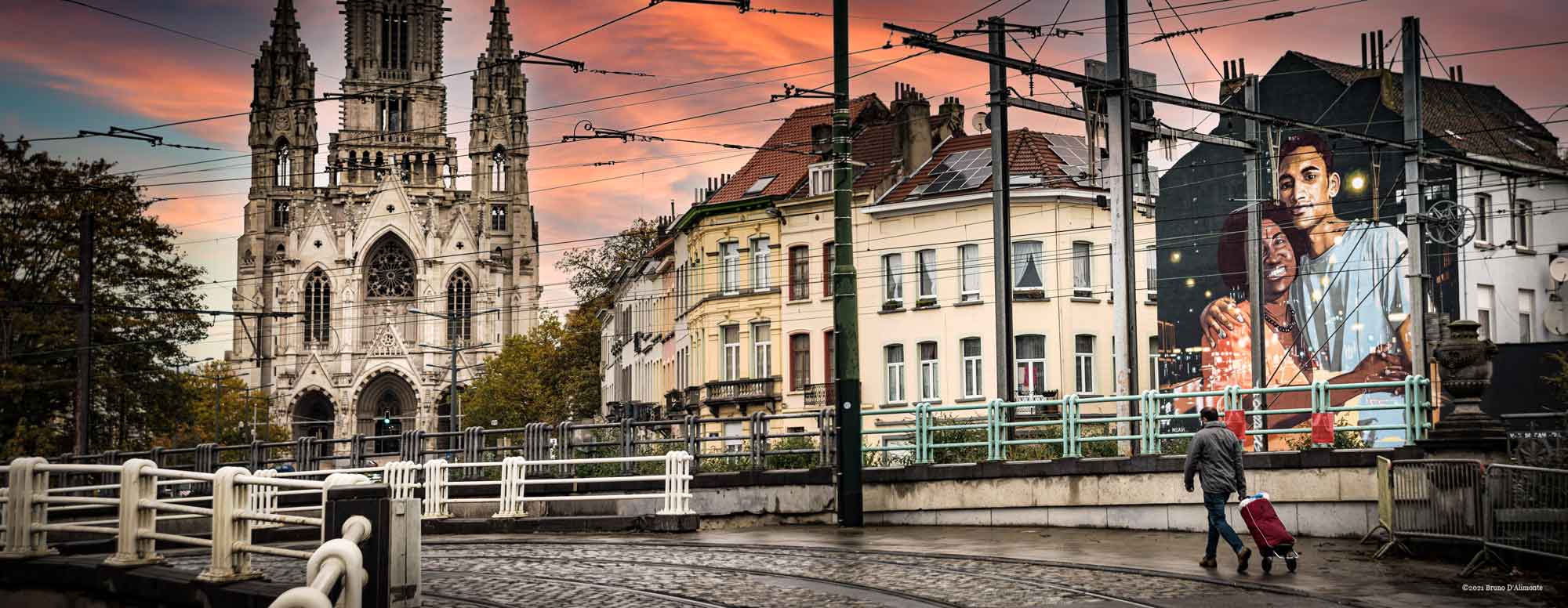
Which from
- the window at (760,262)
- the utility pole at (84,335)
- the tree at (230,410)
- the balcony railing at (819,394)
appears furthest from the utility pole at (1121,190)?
the tree at (230,410)

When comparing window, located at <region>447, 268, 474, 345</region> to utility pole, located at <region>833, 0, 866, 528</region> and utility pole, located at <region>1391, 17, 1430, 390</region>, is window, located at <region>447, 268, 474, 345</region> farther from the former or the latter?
utility pole, located at <region>833, 0, 866, 528</region>

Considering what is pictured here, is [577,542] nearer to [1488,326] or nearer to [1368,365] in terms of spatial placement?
[1368,365]

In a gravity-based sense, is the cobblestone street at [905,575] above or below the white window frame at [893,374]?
below

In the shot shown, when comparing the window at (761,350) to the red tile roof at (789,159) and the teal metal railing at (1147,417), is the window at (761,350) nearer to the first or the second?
the red tile roof at (789,159)

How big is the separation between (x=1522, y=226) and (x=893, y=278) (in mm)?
17923

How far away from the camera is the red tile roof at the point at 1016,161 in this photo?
48284mm

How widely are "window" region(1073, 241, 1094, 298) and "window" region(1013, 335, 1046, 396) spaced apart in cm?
187

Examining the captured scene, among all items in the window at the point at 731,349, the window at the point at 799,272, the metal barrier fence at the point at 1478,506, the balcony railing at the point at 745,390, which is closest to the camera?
the metal barrier fence at the point at 1478,506

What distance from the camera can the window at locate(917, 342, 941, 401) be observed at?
4875 centimetres

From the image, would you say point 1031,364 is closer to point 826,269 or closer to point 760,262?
point 826,269

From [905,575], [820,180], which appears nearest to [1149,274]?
[820,180]

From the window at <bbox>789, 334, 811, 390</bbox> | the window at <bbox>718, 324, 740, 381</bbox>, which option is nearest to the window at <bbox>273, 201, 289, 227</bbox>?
the window at <bbox>718, 324, 740, 381</bbox>

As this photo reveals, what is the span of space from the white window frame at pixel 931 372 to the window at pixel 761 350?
5.60 m

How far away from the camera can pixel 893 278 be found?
50.0m
